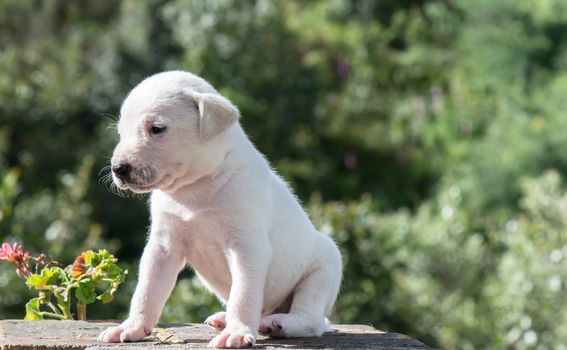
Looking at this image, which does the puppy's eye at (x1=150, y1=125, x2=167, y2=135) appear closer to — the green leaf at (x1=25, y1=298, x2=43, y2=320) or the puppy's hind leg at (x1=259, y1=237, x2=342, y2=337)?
the puppy's hind leg at (x1=259, y1=237, x2=342, y2=337)

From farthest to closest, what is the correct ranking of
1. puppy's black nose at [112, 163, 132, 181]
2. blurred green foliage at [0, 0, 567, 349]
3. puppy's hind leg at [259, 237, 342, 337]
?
1. blurred green foliage at [0, 0, 567, 349]
2. puppy's hind leg at [259, 237, 342, 337]
3. puppy's black nose at [112, 163, 132, 181]

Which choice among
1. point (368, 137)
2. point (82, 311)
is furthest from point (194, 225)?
point (368, 137)

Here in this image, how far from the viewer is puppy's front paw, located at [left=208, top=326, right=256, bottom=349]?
346cm

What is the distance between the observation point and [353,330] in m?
4.42

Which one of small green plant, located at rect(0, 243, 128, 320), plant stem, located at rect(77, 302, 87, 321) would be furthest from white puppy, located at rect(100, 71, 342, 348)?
plant stem, located at rect(77, 302, 87, 321)

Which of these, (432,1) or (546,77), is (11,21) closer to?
(432,1)

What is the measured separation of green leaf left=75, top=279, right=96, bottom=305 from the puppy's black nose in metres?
0.69

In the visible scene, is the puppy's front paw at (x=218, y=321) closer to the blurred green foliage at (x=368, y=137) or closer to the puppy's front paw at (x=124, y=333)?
the puppy's front paw at (x=124, y=333)

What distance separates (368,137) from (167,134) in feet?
47.7

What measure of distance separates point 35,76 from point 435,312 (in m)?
9.52

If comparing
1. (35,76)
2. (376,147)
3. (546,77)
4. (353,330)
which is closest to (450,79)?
(376,147)

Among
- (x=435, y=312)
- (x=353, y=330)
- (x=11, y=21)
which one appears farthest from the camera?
(x=11, y=21)

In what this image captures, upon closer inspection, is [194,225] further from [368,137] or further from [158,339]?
[368,137]

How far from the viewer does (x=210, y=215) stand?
12.3ft
